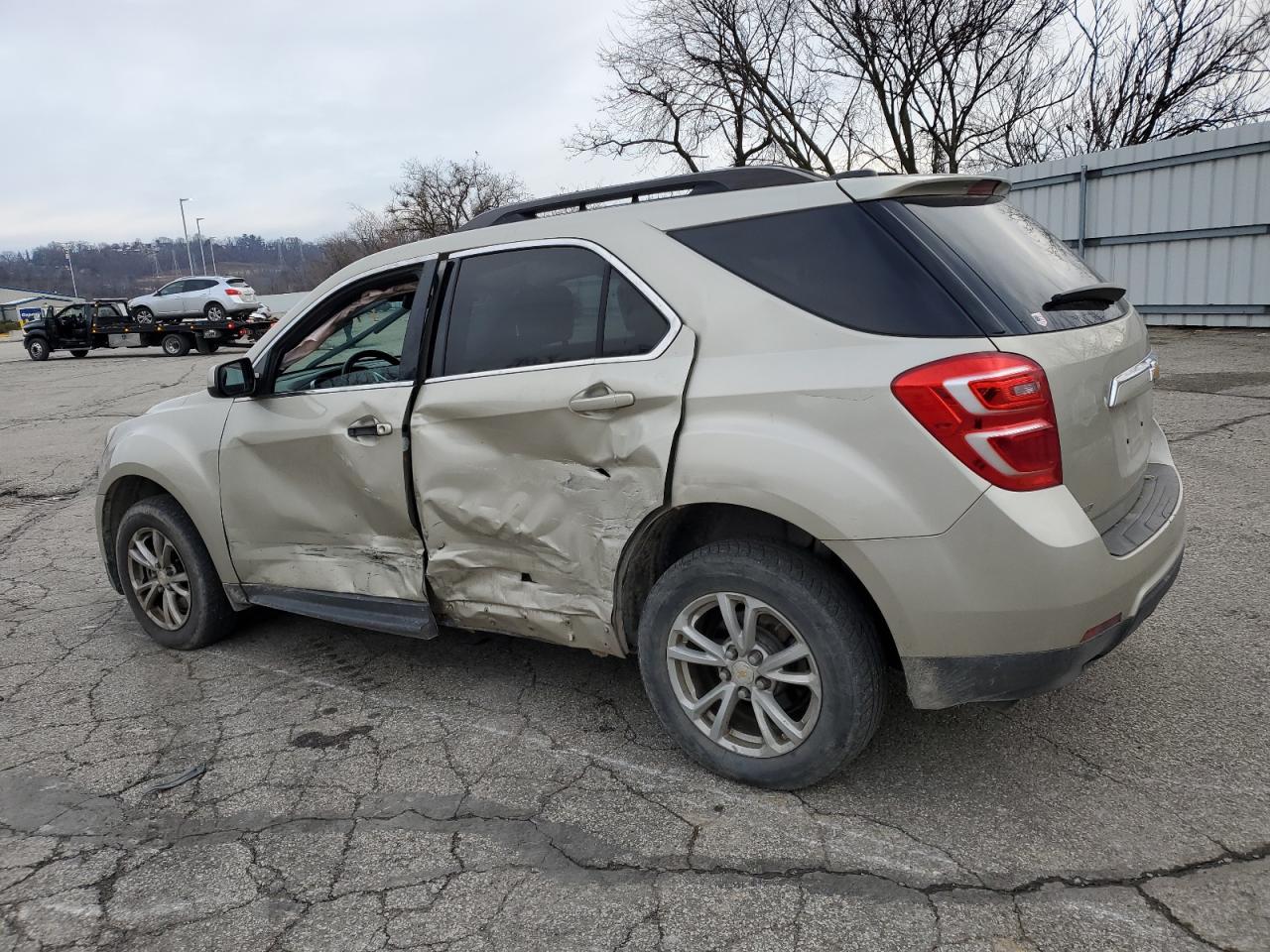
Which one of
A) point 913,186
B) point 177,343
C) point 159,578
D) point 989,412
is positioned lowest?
point 159,578

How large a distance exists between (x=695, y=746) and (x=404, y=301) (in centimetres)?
202

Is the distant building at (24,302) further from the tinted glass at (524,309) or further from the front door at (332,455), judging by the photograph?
the tinted glass at (524,309)

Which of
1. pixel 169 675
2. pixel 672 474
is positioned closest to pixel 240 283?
pixel 169 675

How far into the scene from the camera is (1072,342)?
2688 millimetres

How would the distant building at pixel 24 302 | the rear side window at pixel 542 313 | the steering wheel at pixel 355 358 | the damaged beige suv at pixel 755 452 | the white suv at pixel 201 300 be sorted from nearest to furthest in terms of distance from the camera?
the damaged beige suv at pixel 755 452, the rear side window at pixel 542 313, the steering wheel at pixel 355 358, the white suv at pixel 201 300, the distant building at pixel 24 302

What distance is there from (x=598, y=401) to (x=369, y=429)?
1049 mm

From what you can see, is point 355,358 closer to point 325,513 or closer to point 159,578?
point 325,513

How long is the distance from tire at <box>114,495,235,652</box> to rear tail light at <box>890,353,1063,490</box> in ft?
10.8

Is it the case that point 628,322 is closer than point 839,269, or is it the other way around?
point 839,269

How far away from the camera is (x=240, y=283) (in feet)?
99.6

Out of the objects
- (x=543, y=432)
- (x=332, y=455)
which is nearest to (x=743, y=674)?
(x=543, y=432)

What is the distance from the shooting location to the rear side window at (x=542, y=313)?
3072mm

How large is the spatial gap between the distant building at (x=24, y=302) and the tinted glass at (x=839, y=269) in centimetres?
7423

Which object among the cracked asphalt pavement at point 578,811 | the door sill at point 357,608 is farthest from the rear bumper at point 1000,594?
the door sill at point 357,608
